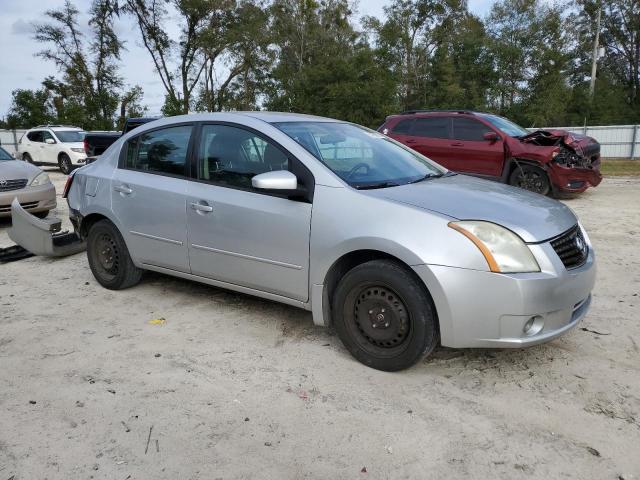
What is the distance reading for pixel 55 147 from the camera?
60.5 feet

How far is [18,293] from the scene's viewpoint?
5.04 m

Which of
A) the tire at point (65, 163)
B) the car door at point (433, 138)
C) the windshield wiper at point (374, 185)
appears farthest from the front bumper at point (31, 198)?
the tire at point (65, 163)

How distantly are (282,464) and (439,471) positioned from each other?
28.0 inches

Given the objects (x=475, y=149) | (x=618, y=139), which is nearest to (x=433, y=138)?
(x=475, y=149)

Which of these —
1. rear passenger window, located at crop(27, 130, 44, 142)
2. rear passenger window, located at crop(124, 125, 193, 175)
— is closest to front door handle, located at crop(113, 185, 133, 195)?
rear passenger window, located at crop(124, 125, 193, 175)

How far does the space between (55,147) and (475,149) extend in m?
14.8

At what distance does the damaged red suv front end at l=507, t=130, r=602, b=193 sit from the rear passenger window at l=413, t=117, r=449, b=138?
1305 mm

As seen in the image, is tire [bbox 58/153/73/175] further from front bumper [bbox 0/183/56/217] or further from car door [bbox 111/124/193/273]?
car door [bbox 111/124/193/273]

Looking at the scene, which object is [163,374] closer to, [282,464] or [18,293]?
[282,464]

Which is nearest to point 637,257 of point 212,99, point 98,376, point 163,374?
point 163,374

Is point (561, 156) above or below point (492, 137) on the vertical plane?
below

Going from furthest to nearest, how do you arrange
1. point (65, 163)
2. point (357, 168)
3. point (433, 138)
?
point (65, 163)
point (433, 138)
point (357, 168)

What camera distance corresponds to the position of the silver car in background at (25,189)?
26.0 feet

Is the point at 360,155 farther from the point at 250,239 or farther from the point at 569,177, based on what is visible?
the point at 569,177
